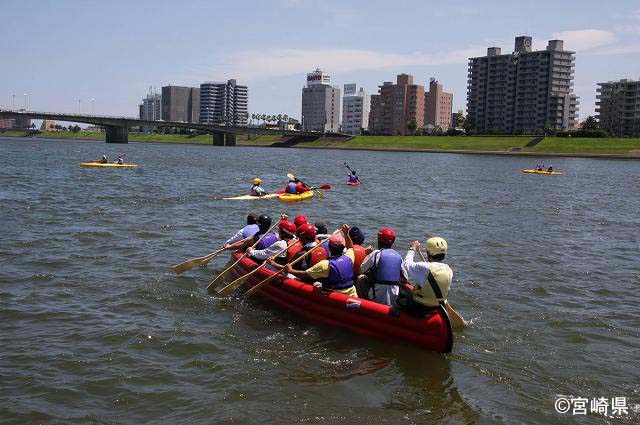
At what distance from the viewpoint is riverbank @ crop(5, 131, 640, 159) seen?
352ft

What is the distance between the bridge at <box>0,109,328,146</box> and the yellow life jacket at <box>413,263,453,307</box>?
375 feet

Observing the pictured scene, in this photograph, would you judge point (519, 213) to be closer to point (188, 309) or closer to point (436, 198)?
point (436, 198)

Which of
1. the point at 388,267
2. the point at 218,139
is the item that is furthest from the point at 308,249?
the point at 218,139

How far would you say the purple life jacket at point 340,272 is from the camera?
11.5 meters

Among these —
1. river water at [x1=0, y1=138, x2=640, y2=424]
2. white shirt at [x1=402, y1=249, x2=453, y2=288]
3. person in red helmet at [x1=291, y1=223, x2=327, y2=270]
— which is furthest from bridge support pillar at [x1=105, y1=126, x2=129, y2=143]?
white shirt at [x1=402, y1=249, x2=453, y2=288]

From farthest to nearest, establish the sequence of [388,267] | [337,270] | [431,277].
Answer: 1. [337,270]
2. [388,267]
3. [431,277]

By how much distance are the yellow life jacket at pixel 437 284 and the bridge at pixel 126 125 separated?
114m

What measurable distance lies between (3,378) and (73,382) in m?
1.11

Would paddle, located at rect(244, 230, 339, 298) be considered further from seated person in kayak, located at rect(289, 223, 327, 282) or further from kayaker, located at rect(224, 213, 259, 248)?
kayaker, located at rect(224, 213, 259, 248)

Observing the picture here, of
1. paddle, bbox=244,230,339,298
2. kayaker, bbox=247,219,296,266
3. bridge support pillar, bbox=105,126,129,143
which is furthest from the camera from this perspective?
bridge support pillar, bbox=105,126,129,143

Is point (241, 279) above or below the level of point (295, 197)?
below

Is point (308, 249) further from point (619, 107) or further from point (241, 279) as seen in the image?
point (619, 107)

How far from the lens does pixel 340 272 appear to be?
11.6 m

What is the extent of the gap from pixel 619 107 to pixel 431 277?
179 meters
